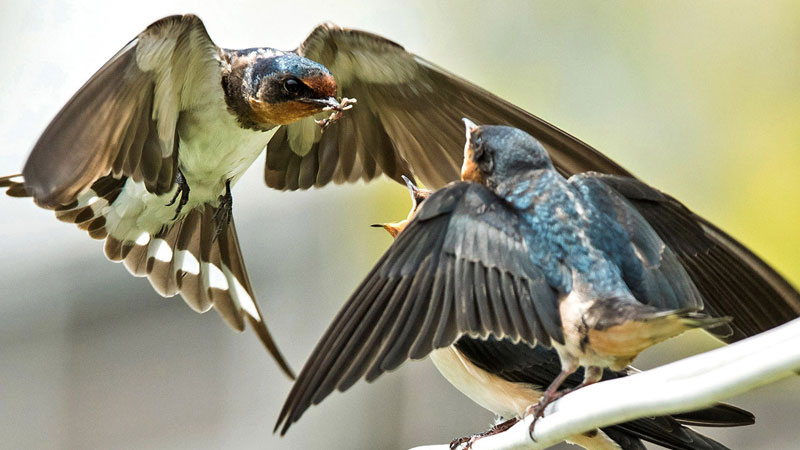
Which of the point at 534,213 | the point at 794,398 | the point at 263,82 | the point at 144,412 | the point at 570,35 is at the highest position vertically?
the point at 570,35

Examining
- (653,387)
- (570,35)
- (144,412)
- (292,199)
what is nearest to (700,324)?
(653,387)

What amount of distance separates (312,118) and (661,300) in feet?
4.89

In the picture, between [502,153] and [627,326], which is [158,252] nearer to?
[502,153]

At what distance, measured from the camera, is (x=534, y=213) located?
1.68m

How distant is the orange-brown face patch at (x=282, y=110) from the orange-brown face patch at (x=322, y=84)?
0.03 m

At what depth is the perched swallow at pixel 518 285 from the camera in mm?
1555

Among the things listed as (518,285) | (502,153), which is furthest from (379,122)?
(518,285)

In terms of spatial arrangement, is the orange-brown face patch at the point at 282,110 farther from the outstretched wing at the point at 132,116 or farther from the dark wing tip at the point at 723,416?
the dark wing tip at the point at 723,416

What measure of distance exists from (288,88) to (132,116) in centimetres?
36

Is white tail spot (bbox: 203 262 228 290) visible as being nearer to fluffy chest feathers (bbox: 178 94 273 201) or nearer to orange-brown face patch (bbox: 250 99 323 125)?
fluffy chest feathers (bbox: 178 94 273 201)

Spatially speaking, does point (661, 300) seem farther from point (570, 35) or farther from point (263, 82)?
point (570, 35)

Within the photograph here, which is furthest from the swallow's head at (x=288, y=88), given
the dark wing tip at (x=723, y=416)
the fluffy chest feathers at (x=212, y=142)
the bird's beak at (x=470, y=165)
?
the dark wing tip at (x=723, y=416)

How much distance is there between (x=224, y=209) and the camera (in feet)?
9.31

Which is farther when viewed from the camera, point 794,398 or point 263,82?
point 794,398
